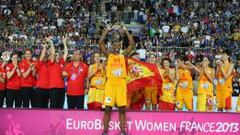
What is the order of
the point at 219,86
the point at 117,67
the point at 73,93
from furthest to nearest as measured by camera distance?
the point at 219,86, the point at 73,93, the point at 117,67

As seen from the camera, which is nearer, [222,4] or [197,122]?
[197,122]

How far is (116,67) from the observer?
10164mm

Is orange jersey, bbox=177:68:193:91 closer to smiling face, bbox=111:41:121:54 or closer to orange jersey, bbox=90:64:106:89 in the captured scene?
orange jersey, bbox=90:64:106:89

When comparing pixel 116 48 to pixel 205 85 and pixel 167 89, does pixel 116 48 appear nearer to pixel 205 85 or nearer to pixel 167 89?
pixel 167 89

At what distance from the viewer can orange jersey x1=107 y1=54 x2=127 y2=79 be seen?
1016 cm

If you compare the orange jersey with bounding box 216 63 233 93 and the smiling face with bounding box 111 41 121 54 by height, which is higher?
the smiling face with bounding box 111 41 121 54

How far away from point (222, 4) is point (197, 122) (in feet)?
60.6

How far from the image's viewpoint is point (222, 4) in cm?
2822

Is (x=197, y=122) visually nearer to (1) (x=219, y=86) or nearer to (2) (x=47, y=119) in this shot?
(1) (x=219, y=86)

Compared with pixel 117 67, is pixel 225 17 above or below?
above

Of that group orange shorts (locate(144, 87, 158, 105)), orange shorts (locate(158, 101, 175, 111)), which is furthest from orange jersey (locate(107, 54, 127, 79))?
orange shorts (locate(158, 101, 175, 111))

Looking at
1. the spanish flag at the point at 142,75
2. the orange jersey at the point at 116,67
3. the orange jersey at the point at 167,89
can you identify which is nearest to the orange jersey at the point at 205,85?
the orange jersey at the point at 167,89

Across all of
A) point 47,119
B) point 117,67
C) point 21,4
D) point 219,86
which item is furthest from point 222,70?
point 21,4

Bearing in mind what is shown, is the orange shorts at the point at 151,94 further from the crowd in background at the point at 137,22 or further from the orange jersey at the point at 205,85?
the crowd in background at the point at 137,22
